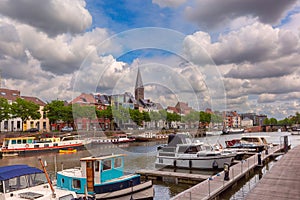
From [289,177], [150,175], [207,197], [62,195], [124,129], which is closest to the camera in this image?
[62,195]

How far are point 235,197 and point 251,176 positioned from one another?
7246mm

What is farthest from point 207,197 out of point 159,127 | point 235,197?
point 159,127

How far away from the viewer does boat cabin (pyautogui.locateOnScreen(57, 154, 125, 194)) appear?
14.4 m

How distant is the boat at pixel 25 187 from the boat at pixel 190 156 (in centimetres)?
1729

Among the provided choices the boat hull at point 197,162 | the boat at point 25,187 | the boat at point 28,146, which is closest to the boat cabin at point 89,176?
the boat at point 25,187

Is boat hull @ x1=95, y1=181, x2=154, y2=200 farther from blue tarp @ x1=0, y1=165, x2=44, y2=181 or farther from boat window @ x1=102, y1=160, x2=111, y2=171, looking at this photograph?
blue tarp @ x1=0, y1=165, x2=44, y2=181

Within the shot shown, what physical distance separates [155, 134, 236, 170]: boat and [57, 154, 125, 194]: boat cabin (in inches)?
551

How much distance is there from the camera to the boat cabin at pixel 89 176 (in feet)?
47.2

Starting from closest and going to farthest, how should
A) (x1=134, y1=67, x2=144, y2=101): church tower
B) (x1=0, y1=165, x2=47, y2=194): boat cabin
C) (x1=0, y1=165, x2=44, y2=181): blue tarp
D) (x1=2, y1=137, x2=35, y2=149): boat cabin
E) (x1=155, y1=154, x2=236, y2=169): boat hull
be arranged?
(x1=0, y1=165, x2=47, y2=194): boat cabin, (x1=0, y1=165, x2=44, y2=181): blue tarp, (x1=155, y1=154, x2=236, y2=169): boat hull, (x1=134, y1=67, x2=144, y2=101): church tower, (x1=2, y1=137, x2=35, y2=149): boat cabin

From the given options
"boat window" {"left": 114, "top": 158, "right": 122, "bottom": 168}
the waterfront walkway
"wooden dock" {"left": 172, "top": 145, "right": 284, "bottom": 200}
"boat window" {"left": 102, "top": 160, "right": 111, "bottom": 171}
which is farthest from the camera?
"boat window" {"left": 114, "top": 158, "right": 122, "bottom": 168}

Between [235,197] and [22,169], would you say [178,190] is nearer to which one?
[235,197]

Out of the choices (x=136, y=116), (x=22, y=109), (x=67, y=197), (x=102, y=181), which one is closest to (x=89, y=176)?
(x=102, y=181)

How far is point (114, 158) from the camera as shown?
1559cm

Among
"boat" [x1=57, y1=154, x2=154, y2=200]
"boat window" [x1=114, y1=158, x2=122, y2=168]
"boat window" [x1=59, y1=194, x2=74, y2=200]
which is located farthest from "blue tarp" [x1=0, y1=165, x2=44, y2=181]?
"boat window" [x1=114, y1=158, x2=122, y2=168]
